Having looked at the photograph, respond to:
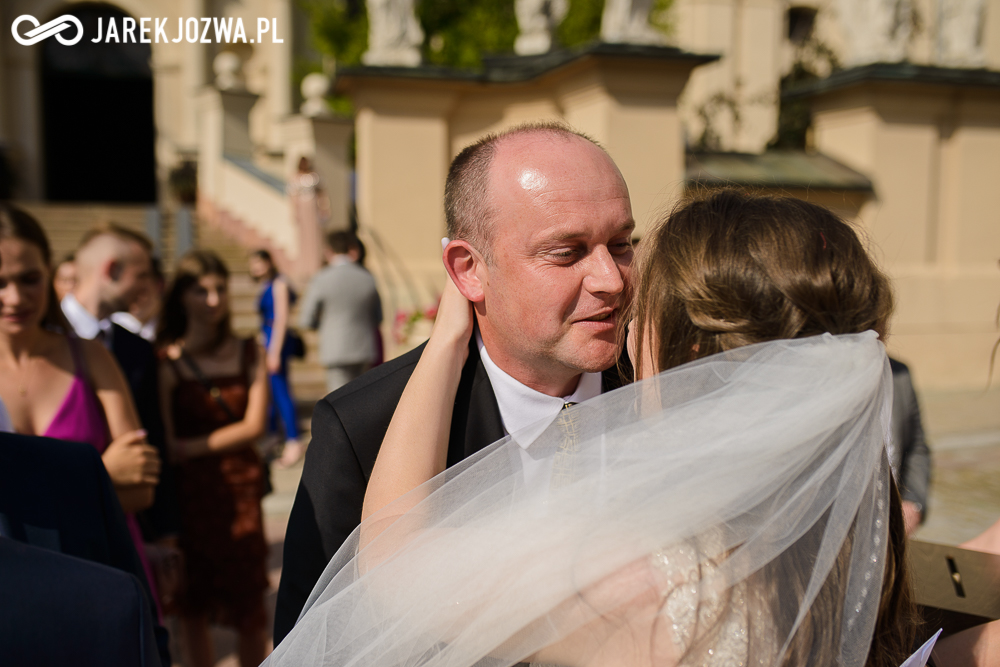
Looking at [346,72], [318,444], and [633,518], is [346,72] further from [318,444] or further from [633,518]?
[633,518]

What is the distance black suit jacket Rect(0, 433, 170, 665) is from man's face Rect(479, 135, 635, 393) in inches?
41.4

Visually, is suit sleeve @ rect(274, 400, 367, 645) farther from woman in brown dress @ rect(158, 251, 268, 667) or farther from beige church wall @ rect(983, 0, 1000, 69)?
beige church wall @ rect(983, 0, 1000, 69)

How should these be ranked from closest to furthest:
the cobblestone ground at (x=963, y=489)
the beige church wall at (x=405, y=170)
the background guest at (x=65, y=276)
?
the background guest at (x=65, y=276)
the cobblestone ground at (x=963, y=489)
the beige church wall at (x=405, y=170)

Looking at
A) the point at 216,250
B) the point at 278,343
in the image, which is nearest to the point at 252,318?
the point at 278,343

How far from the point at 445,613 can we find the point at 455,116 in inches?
317

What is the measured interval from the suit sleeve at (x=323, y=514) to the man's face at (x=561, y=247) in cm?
49

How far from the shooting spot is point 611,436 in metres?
1.35

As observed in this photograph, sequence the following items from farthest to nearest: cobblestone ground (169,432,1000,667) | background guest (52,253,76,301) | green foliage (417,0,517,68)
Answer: green foliage (417,0,517,68) < cobblestone ground (169,432,1000,667) < background guest (52,253,76,301)

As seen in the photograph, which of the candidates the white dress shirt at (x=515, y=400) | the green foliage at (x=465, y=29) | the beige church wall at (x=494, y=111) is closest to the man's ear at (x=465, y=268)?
the white dress shirt at (x=515, y=400)

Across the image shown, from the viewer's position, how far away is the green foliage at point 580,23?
49.7ft

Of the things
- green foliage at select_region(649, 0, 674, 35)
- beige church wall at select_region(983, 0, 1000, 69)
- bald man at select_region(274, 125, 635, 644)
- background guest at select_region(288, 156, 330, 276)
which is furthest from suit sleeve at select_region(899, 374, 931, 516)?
beige church wall at select_region(983, 0, 1000, 69)

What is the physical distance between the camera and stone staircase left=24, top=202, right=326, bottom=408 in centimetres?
941

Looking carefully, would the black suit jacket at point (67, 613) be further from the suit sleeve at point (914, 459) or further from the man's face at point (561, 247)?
the suit sleeve at point (914, 459)

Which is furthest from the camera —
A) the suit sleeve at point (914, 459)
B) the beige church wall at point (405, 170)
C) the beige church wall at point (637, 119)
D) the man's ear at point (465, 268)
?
the beige church wall at point (405, 170)
